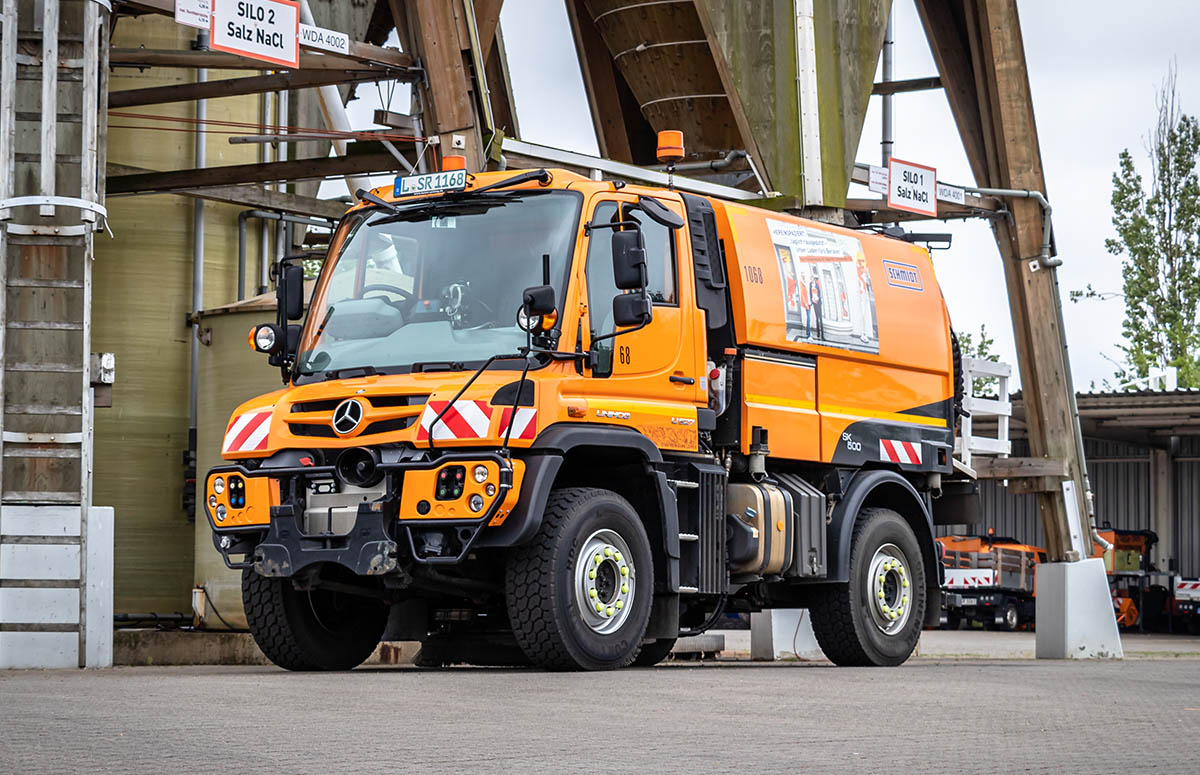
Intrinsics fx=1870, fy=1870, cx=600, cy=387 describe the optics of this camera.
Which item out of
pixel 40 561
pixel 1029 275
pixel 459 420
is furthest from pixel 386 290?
pixel 1029 275

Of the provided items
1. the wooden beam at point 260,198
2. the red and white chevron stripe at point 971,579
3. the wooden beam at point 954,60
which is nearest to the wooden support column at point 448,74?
the wooden beam at point 260,198

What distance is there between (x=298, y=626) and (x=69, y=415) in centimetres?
242

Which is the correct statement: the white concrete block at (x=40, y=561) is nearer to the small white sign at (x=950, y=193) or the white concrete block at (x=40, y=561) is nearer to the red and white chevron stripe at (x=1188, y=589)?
the small white sign at (x=950, y=193)

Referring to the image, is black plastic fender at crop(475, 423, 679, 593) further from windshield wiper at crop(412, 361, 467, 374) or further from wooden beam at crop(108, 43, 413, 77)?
wooden beam at crop(108, 43, 413, 77)

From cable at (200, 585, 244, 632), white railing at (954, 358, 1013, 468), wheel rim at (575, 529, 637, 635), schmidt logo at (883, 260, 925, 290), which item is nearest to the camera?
wheel rim at (575, 529, 637, 635)

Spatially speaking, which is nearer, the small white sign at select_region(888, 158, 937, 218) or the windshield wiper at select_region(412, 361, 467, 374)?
the windshield wiper at select_region(412, 361, 467, 374)

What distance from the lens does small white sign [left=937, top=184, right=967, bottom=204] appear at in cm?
1998

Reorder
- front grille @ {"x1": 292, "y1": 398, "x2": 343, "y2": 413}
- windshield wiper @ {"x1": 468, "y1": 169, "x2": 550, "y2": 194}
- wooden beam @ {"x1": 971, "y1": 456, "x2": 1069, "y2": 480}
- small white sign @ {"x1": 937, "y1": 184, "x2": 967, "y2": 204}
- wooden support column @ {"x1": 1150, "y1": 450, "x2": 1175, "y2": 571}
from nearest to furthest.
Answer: front grille @ {"x1": 292, "y1": 398, "x2": 343, "y2": 413}
windshield wiper @ {"x1": 468, "y1": 169, "x2": 550, "y2": 194}
small white sign @ {"x1": 937, "y1": 184, "x2": 967, "y2": 204}
wooden beam @ {"x1": 971, "y1": 456, "x2": 1069, "y2": 480}
wooden support column @ {"x1": 1150, "y1": 450, "x2": 1175, "y2": 571}

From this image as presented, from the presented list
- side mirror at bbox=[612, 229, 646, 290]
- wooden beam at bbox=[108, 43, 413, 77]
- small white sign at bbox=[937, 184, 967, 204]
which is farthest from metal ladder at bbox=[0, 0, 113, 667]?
small white sign at bbox=[937, 184, 967, 204]

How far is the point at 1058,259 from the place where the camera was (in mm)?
21125

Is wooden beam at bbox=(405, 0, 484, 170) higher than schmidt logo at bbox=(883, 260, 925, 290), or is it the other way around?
wooden beam at bbox=(405, 0, 484, 170)

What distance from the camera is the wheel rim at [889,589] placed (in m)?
14.3

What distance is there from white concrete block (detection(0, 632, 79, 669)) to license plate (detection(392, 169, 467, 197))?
12.7 ft

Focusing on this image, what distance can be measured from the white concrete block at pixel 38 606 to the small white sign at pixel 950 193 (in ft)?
34.9
